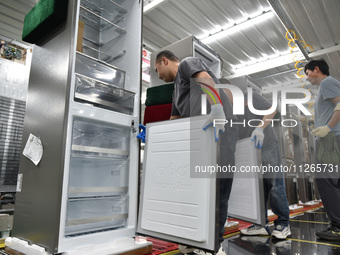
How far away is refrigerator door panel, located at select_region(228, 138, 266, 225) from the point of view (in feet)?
7.52

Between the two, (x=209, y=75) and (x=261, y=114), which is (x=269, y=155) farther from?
(x=209, y=75)

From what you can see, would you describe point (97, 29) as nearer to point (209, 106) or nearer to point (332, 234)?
point (209, 106)

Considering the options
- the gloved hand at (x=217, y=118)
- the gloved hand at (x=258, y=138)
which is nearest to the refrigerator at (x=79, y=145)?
the gloved hand at (x=217, y=118)

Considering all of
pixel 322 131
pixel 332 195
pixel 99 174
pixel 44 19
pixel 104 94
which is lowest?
pixel 332 195

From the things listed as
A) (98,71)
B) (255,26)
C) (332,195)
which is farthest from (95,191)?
(255,26)

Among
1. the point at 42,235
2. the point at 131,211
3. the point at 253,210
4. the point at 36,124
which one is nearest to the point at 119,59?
the point at 36,124

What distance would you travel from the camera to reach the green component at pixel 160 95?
2.87m

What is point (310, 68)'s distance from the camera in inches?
113

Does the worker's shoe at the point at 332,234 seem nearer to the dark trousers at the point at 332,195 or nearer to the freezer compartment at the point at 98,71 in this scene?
the dark trousers at the point at 332,195

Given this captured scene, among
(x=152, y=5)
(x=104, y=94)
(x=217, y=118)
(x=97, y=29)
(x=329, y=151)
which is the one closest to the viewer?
(x=217, y=118)

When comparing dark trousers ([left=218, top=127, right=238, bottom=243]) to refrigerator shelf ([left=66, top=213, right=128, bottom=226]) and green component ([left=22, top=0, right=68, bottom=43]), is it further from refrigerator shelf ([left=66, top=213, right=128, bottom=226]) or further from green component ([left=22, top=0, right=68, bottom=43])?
green component ([left=22, top=0, right=68, bottom=43])

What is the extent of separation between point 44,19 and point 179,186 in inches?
71.1

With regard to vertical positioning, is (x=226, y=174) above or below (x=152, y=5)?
below

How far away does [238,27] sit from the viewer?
4785mm
